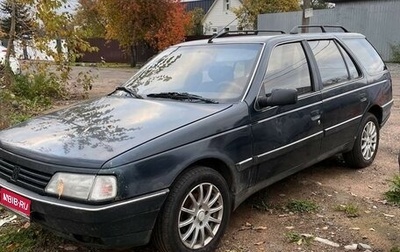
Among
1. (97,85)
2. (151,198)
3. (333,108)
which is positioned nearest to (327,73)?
(333,108)

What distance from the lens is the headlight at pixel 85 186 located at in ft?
8.77

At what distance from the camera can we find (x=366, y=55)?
17.9 ft

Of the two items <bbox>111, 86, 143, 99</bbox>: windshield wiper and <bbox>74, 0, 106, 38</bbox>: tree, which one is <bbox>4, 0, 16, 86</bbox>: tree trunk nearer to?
<bbox>111, 86, 143, 99</bbox>: windshield wiper

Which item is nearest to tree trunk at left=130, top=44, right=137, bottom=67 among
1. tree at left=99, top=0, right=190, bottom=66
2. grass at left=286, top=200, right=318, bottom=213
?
tree at left=99, top=0, right=190, bottom=66

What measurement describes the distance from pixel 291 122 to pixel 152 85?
133 centimetres

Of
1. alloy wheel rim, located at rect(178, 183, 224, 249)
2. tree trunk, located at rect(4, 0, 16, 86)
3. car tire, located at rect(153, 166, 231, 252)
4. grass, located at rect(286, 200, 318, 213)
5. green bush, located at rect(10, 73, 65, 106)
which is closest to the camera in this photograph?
car tire, located at rect(153, 166, 231, 252)

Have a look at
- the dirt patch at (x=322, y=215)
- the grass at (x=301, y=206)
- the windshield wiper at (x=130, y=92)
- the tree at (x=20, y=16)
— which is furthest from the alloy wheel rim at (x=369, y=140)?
the tree at (x=20, y=16)

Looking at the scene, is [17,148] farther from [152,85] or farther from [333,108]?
[333,108]

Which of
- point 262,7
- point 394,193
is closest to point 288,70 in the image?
point 394,193

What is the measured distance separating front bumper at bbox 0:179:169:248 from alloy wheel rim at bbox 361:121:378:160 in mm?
3248

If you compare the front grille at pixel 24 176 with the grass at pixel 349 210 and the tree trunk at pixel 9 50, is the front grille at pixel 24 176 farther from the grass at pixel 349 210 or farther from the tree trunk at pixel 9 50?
the tree trunk at pixel 9 50

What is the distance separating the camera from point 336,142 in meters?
4.69

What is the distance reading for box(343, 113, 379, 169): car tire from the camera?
514cm

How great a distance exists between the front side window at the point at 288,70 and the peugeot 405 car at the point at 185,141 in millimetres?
13
